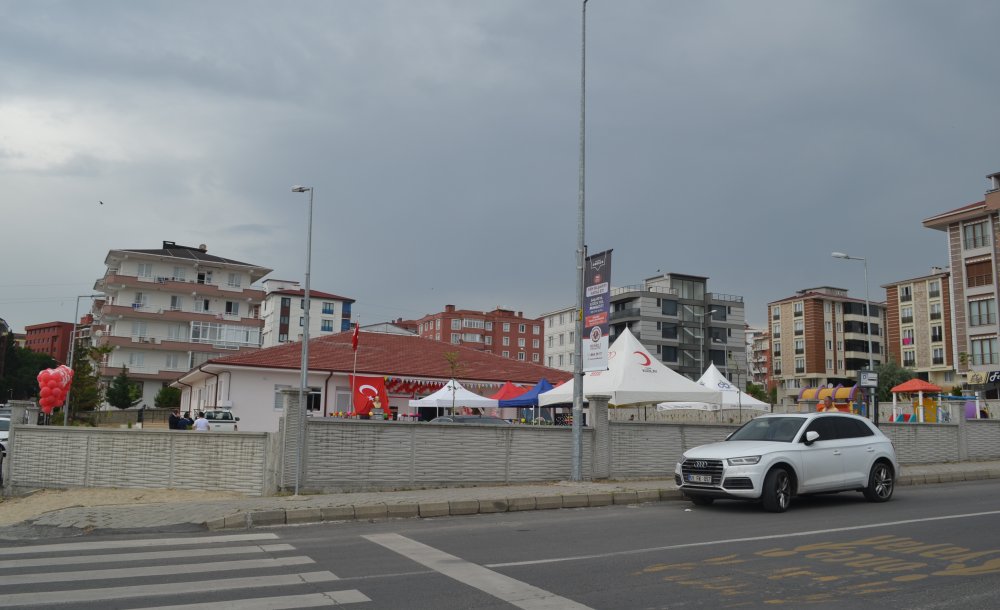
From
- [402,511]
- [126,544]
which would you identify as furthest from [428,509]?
[126,544]

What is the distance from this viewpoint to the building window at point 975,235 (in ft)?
187

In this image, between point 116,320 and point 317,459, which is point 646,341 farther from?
point 317,459

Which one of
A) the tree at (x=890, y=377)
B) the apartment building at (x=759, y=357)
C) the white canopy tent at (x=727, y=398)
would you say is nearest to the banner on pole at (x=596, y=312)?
the white canopy tent at (x=727, y=398)

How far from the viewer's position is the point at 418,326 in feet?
436

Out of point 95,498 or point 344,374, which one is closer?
point 95,498

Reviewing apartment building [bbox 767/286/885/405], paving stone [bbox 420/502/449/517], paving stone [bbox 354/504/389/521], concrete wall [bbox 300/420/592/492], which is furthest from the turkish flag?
apartment building [bbox 767/286/885/405]

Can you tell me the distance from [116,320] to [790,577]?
72.3 metres

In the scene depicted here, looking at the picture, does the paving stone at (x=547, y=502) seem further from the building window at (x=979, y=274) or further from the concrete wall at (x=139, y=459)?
the building window at (x=979, y=274)

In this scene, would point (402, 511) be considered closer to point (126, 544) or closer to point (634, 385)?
point (126, 544)

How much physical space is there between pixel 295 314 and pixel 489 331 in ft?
104

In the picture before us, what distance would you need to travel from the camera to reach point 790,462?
41.5 feet

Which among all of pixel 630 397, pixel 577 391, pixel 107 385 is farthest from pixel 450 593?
pixel 107 385

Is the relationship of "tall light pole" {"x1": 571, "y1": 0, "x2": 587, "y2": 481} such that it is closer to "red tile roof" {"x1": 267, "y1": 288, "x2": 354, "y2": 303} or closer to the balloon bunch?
the balloon bunch

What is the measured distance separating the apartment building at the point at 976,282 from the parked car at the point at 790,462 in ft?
161
